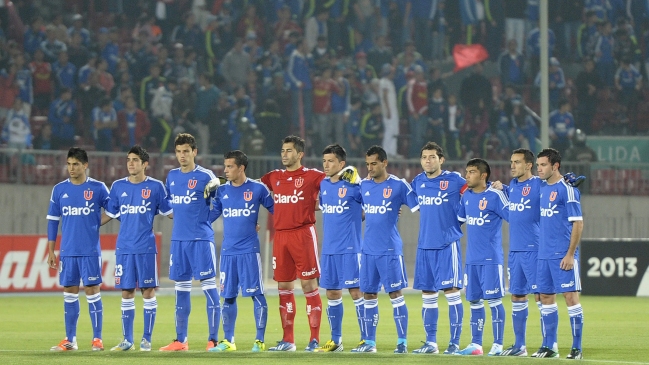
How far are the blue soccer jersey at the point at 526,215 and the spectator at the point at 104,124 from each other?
1427cm

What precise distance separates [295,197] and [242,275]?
3.30 feet

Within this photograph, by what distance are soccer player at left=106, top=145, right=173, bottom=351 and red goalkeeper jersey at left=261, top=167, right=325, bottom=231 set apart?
4.33ft

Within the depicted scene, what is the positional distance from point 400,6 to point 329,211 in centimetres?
1824

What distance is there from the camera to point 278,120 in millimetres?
25750

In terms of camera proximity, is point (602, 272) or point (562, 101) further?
point (562, 101)

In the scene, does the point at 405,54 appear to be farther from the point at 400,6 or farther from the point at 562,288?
the point at 562,288

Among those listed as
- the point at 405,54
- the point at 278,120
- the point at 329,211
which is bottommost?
the point at 329,211

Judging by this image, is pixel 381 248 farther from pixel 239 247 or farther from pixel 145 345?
pixel 145 345

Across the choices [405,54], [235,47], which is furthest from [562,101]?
[235,47]

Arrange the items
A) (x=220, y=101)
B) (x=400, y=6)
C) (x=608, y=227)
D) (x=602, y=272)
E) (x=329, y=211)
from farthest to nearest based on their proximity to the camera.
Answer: (x=400, y=6) < (x=220, y=101) < (x=608, y=227) < (x=602, y=272) < (x=329, y=211)

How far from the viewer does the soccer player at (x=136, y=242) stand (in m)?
11.8

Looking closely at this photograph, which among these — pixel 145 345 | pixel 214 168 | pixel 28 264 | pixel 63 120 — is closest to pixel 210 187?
pixel 145 345

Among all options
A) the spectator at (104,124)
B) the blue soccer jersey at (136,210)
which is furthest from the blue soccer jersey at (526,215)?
the spectator at (104,124)

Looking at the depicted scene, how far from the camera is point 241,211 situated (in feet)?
38.9
